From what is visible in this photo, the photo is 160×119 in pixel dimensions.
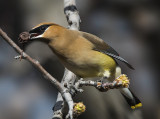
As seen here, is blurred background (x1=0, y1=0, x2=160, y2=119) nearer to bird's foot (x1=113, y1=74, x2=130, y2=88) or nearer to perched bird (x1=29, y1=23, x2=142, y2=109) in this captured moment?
perched bird (x1=29, y1=23, x2=142, y2=109)

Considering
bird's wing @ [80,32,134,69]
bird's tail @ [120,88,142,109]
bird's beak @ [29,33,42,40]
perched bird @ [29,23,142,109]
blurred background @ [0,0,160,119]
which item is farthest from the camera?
blurred background @ [0,0,160,119]

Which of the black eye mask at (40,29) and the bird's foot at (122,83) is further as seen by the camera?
the black eye mask at (40,29)

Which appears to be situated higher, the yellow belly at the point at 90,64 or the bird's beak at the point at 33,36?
the bird's beak at the point at 33,36

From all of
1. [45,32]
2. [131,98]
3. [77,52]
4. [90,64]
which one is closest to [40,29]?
[45,32]

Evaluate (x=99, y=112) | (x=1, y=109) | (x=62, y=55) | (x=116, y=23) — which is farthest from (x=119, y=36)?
(x=62, y=55)

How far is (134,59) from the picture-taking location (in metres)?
6.81

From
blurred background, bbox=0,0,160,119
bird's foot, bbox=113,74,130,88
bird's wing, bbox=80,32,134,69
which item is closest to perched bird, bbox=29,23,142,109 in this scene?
bird's wing, bbox=80,32,134,69

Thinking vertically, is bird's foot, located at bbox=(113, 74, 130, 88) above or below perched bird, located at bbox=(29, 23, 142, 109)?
below

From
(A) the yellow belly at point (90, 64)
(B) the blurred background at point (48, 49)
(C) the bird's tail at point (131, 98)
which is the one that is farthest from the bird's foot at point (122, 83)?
(B) the blurred background at point (48, 49)

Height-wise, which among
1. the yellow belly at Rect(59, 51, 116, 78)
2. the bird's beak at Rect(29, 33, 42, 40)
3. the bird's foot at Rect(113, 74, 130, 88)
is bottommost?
the bird's foot at Rect(113, 74, 130, 88)

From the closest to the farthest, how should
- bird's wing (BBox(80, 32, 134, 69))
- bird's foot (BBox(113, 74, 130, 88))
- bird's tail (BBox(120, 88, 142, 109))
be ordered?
bird's foot (BBox(113, 74, 130, 88))
bird's wing (BBox(80, 32, 134, 69))
bird's tail (BBox(120, 88, 142, 109))

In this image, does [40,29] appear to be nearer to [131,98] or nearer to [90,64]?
[90,64]

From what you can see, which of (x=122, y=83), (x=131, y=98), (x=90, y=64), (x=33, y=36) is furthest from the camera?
(x=131, y=98)

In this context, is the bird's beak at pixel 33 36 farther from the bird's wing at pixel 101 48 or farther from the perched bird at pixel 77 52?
the bird's wing at pixel 101 48
